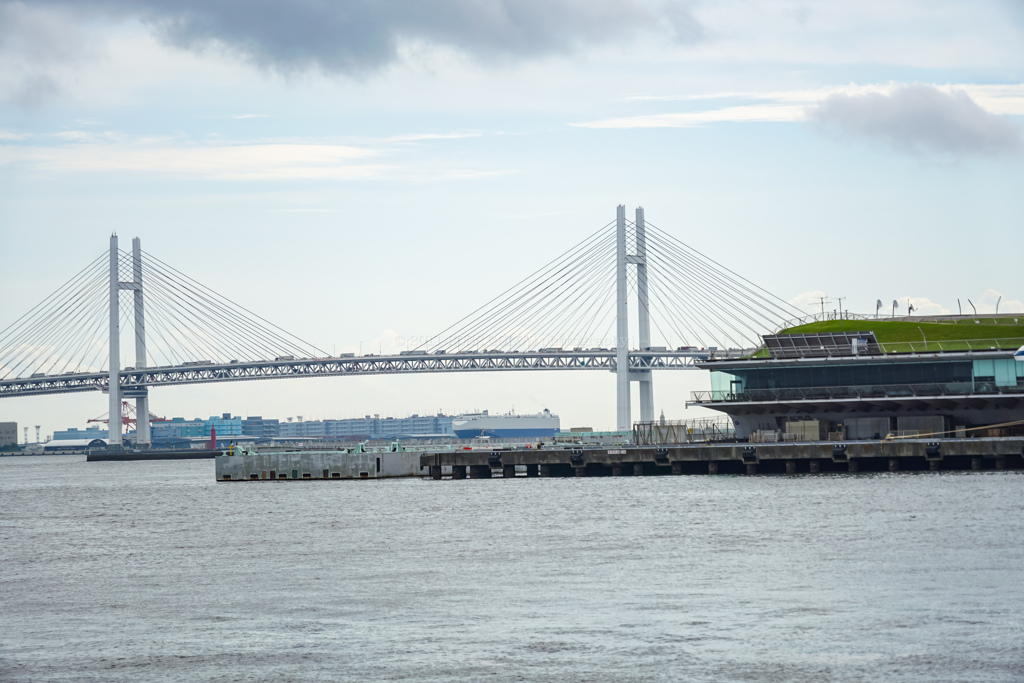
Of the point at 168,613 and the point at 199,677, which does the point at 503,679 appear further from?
the point at 168,613

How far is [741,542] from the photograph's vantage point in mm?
29969

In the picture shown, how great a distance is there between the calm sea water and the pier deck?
618cm

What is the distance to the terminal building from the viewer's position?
55.0 metres

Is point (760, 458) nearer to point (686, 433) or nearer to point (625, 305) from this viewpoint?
point (686, 433)

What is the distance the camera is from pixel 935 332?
6331 centimetres

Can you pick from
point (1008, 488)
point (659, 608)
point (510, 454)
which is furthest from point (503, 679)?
point (510, 454)

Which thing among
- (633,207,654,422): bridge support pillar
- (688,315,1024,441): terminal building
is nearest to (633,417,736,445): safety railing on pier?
(688,315,1024,441): terminal building

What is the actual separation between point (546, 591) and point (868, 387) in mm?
35793

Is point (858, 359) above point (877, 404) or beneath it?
above

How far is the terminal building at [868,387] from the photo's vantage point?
180ft

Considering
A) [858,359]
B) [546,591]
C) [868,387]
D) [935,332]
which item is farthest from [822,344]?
[546,591]

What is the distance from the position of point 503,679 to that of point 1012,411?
4354cm

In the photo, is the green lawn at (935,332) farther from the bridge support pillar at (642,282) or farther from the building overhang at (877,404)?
the bridge support pillar at (642,282)

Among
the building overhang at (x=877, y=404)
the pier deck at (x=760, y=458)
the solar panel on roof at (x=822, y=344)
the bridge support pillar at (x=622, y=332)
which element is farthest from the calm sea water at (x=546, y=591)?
the bridge support pillar at (x=622, y=332)
